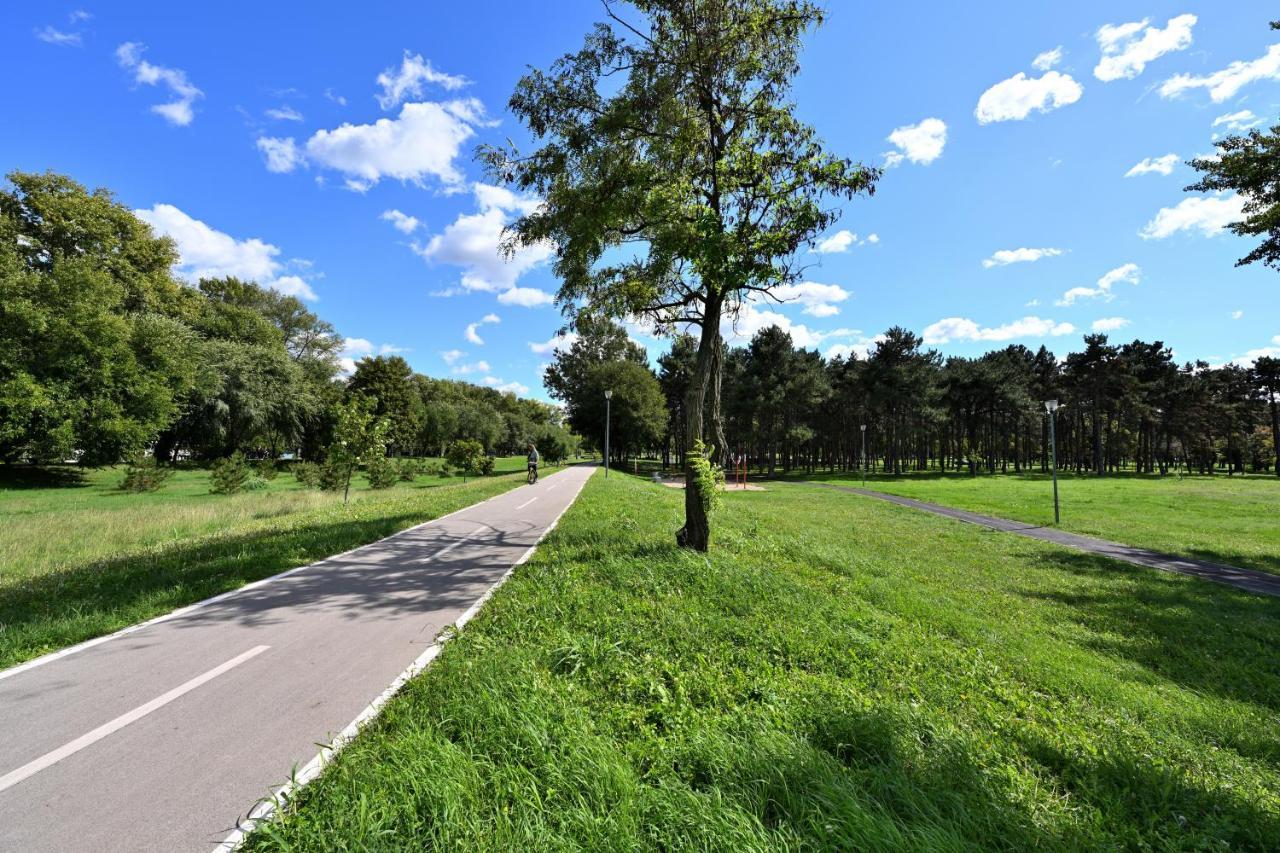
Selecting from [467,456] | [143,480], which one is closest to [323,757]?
[143,480]

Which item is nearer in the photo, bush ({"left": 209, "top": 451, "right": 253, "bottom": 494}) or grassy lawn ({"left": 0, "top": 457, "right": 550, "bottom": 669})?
grassy lawn ({"left": 0, "top": 457, "right": 550, "bottom": 669})

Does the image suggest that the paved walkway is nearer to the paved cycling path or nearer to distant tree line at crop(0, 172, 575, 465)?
the paved cycling path

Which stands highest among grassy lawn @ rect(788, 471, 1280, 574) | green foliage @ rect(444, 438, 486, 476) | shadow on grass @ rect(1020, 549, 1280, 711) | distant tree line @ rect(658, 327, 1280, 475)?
distant tree line @ rect(658, 327, 1280, 475)

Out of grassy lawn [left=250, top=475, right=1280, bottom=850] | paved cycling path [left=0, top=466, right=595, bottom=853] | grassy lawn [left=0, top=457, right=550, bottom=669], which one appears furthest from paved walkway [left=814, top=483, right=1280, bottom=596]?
grassy lawn [left=0, top=457, right=550, bottom=669]

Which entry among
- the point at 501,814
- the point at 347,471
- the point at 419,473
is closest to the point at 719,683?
the point at 501,814

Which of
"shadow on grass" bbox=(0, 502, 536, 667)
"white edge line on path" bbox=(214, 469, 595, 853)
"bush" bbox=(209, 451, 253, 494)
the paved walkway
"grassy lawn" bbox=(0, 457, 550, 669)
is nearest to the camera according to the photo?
"white edge line on path" bbox=(214, 469, 595, 853)

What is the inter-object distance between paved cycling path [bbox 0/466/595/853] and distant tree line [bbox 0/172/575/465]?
49.1 ft

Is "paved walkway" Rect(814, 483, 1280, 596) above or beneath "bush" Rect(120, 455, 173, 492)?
beneath

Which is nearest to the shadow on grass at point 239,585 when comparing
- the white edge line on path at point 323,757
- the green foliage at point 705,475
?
the white edge line on path at point 323,757

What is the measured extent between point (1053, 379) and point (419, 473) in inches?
2554

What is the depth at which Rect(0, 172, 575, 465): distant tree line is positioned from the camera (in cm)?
2359

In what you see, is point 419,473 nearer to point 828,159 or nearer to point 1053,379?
point 828,159

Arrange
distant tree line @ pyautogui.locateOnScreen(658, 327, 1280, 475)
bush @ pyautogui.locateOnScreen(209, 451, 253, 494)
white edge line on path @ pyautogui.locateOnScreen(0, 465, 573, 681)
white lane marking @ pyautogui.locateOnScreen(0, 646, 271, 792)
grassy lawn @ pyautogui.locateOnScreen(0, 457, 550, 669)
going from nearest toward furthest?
white lane marking @ pyautogui.locateOnScreen(0, 646, 271, 792) < white edge line on path @ pyautogui.locateOnScreen(0, 465, 573, 681) < grassy lawn @ pyautogui.locateOnScreen(0, 457, 550, 669) < bush @ pyautogui.locateOnScreen(209, 451, 253, 494) < distant tree line @ pyautogui.locateOnScreen(658, 327, 1280, 475)

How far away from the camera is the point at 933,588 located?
827 centimetres
